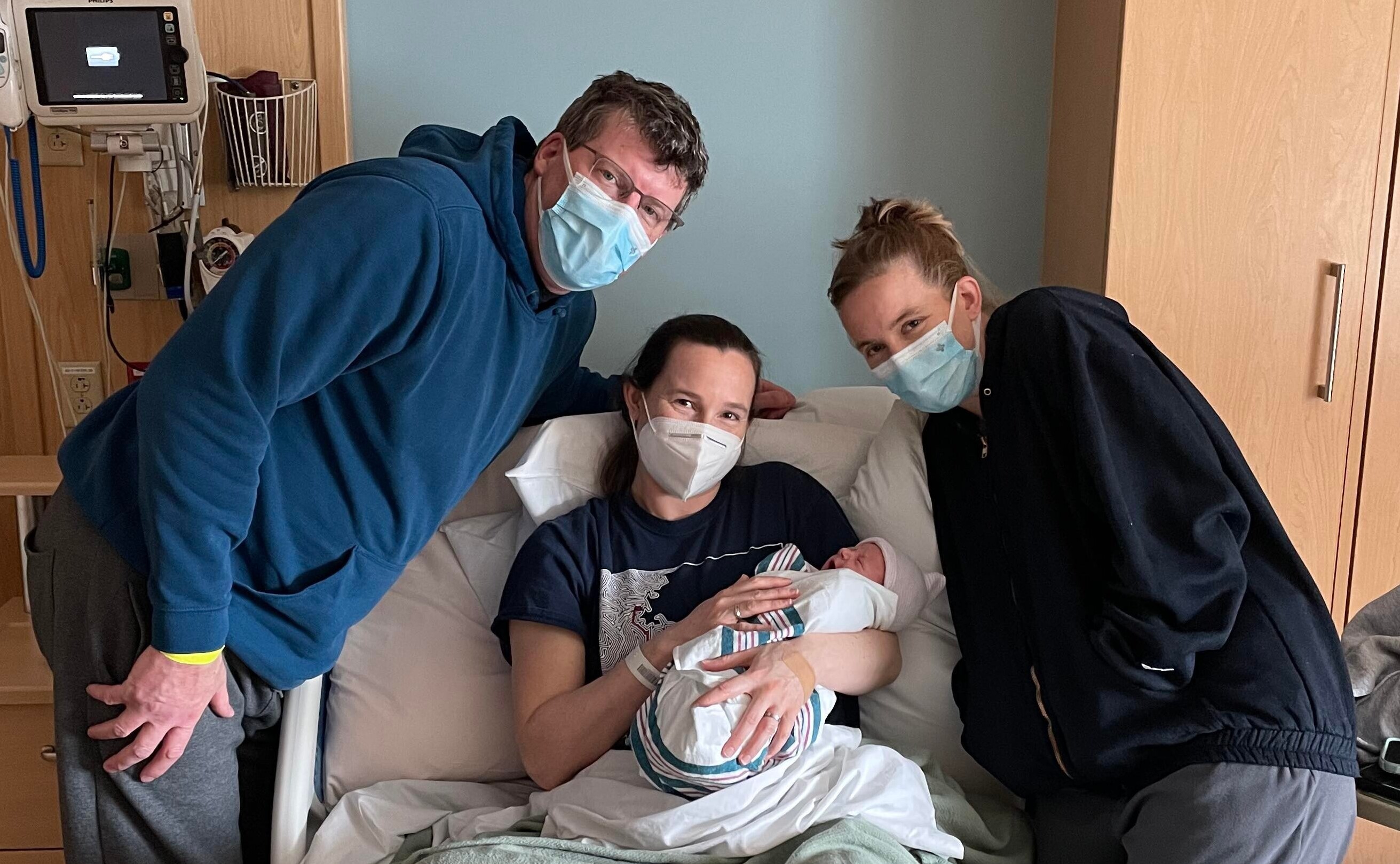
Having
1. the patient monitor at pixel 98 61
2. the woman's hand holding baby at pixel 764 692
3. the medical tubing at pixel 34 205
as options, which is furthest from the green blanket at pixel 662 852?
the medical tubing at pixel 34 205

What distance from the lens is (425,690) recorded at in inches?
66.2

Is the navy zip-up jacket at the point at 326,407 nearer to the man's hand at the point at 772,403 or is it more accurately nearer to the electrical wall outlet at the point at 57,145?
the man's hand at the point at 772,403

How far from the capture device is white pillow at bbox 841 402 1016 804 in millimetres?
1665

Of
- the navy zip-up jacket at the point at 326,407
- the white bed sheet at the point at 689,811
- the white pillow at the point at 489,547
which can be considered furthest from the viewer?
the white pillow at the point at 489,547

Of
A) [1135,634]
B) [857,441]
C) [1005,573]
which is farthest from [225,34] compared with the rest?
[1135,634]

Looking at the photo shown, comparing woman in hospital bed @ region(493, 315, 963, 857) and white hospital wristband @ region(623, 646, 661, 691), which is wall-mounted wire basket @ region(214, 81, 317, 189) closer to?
woman in hospital bed @ region(493, 315, 963, 857)

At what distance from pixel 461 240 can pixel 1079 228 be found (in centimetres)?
131

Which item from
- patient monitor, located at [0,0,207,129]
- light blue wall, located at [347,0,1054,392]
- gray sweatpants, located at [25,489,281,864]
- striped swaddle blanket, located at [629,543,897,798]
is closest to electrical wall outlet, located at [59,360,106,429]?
patient monitor, located at [0,0,207,129]

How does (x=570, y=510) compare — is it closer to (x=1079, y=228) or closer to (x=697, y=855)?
(x=697, y=855)

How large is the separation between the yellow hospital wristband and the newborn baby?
1.79 ft

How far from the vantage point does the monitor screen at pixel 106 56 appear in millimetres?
1897

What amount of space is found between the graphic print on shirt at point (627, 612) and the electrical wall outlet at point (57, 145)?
148cm

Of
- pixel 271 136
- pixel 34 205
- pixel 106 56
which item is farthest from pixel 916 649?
pixel 34 205

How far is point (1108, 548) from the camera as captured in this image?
4.70 ft
